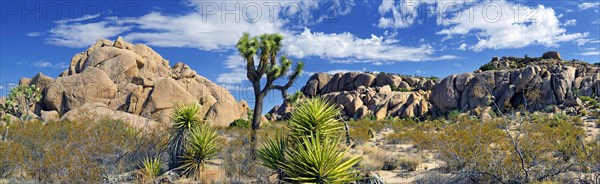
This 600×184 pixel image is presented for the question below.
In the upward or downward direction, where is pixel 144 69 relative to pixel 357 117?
upward

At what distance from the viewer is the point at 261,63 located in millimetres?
17875

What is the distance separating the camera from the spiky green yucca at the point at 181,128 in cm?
1338

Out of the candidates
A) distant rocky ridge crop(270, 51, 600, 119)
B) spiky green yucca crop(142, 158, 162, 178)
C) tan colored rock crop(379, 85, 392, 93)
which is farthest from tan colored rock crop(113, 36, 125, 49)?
spiky green yucca crop(142, 158, 162, 178)

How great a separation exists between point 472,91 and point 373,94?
13002mm

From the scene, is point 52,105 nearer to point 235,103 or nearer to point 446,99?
point 235,103

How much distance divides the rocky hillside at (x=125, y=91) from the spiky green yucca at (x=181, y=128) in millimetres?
19973

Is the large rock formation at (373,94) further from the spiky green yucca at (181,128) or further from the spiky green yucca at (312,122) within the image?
the spiky green yucca at (312,122)

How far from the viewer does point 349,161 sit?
8.42 m

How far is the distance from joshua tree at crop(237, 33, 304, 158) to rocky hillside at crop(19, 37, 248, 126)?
673 inches

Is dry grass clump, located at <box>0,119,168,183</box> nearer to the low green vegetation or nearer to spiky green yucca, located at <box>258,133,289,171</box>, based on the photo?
the low green vegetation

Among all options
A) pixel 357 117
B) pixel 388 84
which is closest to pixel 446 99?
pixel 357 117

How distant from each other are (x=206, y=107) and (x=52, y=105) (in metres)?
13.5

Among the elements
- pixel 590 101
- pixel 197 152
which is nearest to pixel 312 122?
pixel 197 152

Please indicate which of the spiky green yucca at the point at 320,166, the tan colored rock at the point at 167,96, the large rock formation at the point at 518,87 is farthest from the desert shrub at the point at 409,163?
the tan colored rock at the point at 167,96
